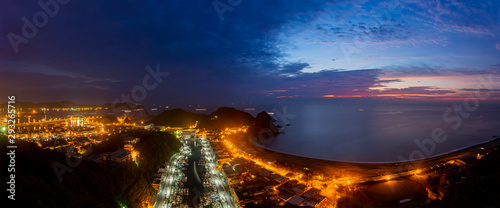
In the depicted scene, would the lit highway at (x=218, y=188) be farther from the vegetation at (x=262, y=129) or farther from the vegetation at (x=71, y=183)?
the vegetation at (x=262, y=129)

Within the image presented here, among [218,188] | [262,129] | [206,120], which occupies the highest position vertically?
[206,120]

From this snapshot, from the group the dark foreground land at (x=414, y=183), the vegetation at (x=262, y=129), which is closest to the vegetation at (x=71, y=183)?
the dark foreground land at (x=414, y=183)

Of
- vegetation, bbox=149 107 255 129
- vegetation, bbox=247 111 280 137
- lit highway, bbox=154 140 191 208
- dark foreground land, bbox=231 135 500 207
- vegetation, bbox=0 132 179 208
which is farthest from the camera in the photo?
vegetation, bbox=149 107 255 129

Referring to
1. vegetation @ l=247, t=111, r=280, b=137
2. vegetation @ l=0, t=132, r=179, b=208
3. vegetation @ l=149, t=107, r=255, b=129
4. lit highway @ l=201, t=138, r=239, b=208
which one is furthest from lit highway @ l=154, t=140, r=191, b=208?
vegetation @ l=149, t=107, r=255, b=129

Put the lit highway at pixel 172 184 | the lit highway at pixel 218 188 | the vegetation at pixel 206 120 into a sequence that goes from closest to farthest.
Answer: the lit highway at pixel 218 188 < the lit highway at pixel 172 184 < the vegetation at pixel 206 120

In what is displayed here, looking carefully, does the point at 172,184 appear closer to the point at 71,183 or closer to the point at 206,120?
the point at 71,183

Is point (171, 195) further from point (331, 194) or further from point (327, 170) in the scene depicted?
point (327, 170)

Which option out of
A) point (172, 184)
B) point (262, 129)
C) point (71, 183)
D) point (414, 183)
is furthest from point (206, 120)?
point (414, 183)

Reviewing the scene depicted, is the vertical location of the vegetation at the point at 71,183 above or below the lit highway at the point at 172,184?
above

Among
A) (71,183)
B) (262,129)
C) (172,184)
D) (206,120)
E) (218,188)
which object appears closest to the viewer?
(71,183)

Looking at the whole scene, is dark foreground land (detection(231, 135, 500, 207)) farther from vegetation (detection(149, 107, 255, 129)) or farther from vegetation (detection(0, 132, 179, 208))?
vegetation (detection(149, 107, 255, 129))

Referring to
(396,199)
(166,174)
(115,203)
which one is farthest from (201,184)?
(396,199)
